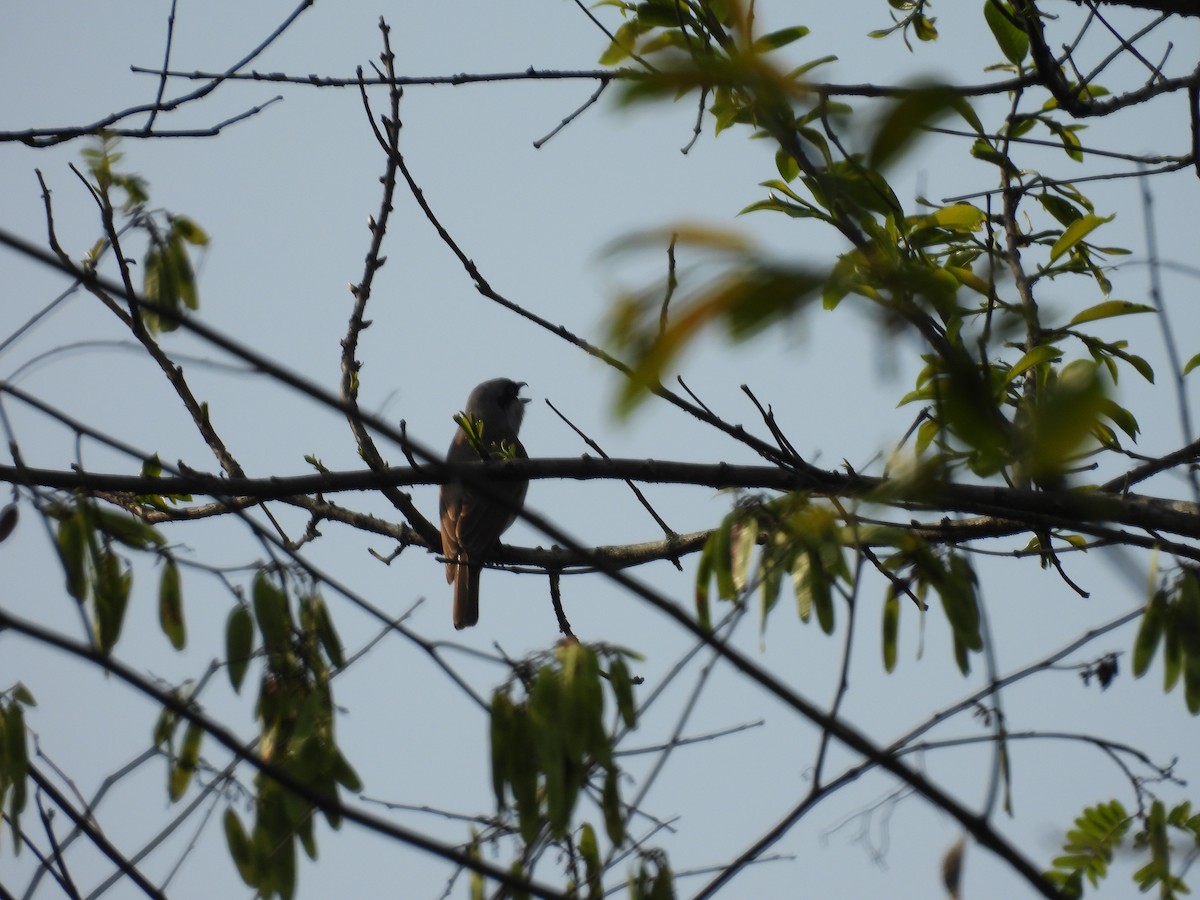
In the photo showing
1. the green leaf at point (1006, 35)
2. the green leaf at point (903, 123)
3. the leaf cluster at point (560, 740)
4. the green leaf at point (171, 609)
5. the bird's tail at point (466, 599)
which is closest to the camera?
the green leaf at point (903, 123)

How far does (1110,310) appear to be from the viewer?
423 centimetres

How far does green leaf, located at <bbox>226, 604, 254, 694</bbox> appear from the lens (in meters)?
2.63

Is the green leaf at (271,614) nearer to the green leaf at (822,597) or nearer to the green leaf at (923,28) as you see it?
the green leaf at (822,597)

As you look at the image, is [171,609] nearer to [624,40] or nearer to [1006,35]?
[624,40]

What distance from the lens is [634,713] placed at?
240 cm

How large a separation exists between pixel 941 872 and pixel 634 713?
617mm

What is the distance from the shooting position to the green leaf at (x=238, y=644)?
104 inches

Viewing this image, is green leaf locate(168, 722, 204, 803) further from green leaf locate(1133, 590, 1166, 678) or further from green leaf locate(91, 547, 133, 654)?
green leaf locate(1133, 590, 1166, 678)

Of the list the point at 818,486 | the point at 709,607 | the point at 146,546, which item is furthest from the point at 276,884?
the point at 818,486

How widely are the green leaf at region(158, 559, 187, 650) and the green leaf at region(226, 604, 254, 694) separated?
0.16 metres

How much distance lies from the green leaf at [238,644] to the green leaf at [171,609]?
0.16 meters

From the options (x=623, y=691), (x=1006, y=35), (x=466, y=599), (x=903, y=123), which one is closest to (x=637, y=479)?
(x=623, y=691)

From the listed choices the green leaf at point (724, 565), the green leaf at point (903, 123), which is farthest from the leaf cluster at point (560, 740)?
the green leaf at point (903, 123)

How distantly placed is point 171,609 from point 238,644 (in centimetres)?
21
